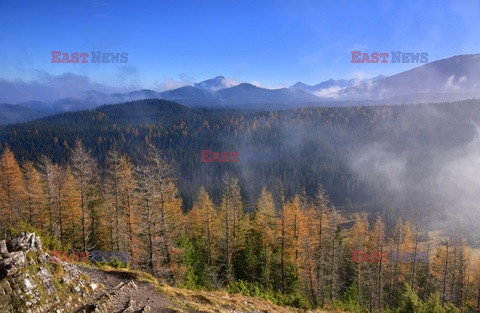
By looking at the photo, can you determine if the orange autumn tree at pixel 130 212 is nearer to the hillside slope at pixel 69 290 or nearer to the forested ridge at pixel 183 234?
the forested ridge at pixel 183 234

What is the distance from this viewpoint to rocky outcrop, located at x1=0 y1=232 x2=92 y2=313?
1007cm

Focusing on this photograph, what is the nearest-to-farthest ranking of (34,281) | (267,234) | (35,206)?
(34,281), (35,206), (267,234)

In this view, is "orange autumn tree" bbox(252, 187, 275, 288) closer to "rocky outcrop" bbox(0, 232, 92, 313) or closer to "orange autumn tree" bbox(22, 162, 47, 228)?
"rocky outcrop" bbox(0, 232, 92, 313)

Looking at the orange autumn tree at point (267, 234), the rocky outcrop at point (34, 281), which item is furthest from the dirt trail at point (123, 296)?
the orange autumn tree at point (267, 234)

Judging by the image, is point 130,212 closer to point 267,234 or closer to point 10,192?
point 267,234

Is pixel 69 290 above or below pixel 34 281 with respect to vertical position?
below

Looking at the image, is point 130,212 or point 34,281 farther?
point 130,212

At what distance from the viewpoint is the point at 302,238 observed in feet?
108

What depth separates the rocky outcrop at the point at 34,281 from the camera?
1007 centimetres

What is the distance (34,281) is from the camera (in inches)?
431

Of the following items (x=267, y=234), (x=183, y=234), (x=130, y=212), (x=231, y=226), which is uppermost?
(x=130, y=212)

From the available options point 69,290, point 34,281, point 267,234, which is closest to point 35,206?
point 69,290

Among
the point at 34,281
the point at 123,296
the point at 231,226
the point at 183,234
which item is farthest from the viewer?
the point at 183,234

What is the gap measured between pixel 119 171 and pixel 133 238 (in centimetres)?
724
